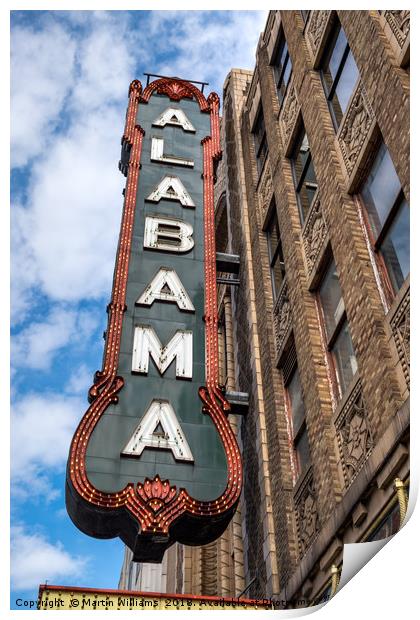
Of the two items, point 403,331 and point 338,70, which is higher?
point 338,70

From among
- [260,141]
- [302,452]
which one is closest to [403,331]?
[302,452]

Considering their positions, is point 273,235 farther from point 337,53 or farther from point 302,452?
point 302,452

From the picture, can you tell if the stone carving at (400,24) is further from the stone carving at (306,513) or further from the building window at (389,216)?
the stone carving at (306,513)

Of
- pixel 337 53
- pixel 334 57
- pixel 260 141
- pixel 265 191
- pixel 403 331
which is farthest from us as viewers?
pixel 260 141

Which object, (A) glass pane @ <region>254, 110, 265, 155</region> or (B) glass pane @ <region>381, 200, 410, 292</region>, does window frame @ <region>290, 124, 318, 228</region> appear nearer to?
(A) glass pane @ <region>254, 110, 265, 155</region>

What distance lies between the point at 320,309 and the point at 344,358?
1.69 metres

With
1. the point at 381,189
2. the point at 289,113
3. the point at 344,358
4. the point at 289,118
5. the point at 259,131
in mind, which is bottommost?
the point at 344,358

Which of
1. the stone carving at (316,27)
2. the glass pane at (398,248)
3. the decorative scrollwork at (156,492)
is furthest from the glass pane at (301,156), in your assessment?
the decorative scrollwork at (156,492)

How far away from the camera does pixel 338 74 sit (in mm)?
14102

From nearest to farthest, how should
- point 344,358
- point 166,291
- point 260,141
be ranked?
point 344,358, point 166,291, point 260,141

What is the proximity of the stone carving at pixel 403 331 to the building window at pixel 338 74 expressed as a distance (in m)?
5.23

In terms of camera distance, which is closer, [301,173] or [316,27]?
[316,27]

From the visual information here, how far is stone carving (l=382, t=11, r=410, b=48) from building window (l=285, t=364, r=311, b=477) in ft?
20.7
